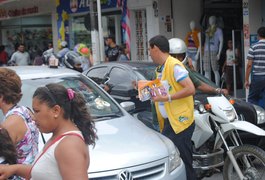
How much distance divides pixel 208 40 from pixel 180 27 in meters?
1.21

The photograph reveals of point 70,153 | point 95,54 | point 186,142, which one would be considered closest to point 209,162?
point 186,142

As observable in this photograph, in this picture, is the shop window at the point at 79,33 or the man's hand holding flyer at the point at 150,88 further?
the shop window at the point at 79,33

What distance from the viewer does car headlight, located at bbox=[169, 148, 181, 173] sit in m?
4.39

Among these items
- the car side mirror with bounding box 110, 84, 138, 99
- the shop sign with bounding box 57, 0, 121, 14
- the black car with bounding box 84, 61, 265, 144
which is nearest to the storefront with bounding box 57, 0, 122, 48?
the shop sign with bounding box 57, 0, 121, 14

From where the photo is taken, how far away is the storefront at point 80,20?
1661cm

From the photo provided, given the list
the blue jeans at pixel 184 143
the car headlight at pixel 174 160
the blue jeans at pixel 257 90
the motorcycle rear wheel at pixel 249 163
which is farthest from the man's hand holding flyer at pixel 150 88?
the blue jeans at pixel 257 90

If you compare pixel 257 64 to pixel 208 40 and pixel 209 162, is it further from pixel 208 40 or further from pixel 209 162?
pixel 208 40

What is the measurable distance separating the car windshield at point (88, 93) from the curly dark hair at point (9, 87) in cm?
166

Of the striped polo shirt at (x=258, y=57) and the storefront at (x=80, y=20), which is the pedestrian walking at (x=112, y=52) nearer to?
the storefront at (x=80, y=20)

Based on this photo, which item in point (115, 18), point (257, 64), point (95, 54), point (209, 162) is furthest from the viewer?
point (115, 18)

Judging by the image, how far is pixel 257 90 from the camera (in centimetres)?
887

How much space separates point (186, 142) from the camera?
191 inches

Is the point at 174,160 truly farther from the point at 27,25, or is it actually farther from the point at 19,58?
the point at 27,25

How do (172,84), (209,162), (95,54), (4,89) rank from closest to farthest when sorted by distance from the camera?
(4,89) → (172,84) → (209,162) → (95,54)
